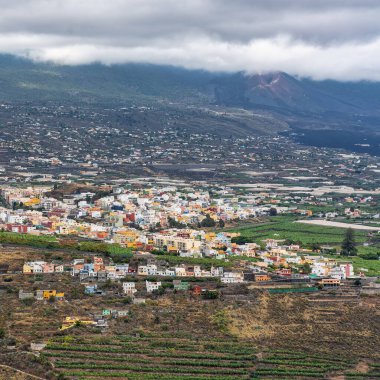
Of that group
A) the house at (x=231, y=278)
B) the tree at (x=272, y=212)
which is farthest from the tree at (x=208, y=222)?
the house at (x=231, y=278)

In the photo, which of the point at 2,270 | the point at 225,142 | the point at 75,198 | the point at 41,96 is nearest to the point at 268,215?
the point at 75,198

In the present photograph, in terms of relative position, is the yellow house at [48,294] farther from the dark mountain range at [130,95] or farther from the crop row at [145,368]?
the dark mountain range at [130,95]

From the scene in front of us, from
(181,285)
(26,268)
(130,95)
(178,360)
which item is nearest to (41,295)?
(26,268)

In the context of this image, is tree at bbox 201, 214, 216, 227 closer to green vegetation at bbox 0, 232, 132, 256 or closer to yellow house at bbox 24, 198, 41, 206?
yellow house at bbox 24, 198, 41, 206

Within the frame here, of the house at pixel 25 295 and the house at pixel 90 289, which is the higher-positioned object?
the house at pixel 25 295

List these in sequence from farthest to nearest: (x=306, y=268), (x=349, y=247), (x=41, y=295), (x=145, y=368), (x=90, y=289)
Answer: (x=349, y=247)
(x=306, y=268)
(x=90, y=289)
(x=41, y=295)
(x=145, y=368)

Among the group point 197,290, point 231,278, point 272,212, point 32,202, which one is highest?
point 197,290

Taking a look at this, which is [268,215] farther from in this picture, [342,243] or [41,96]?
[41,96]

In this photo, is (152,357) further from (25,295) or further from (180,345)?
(25,295)
